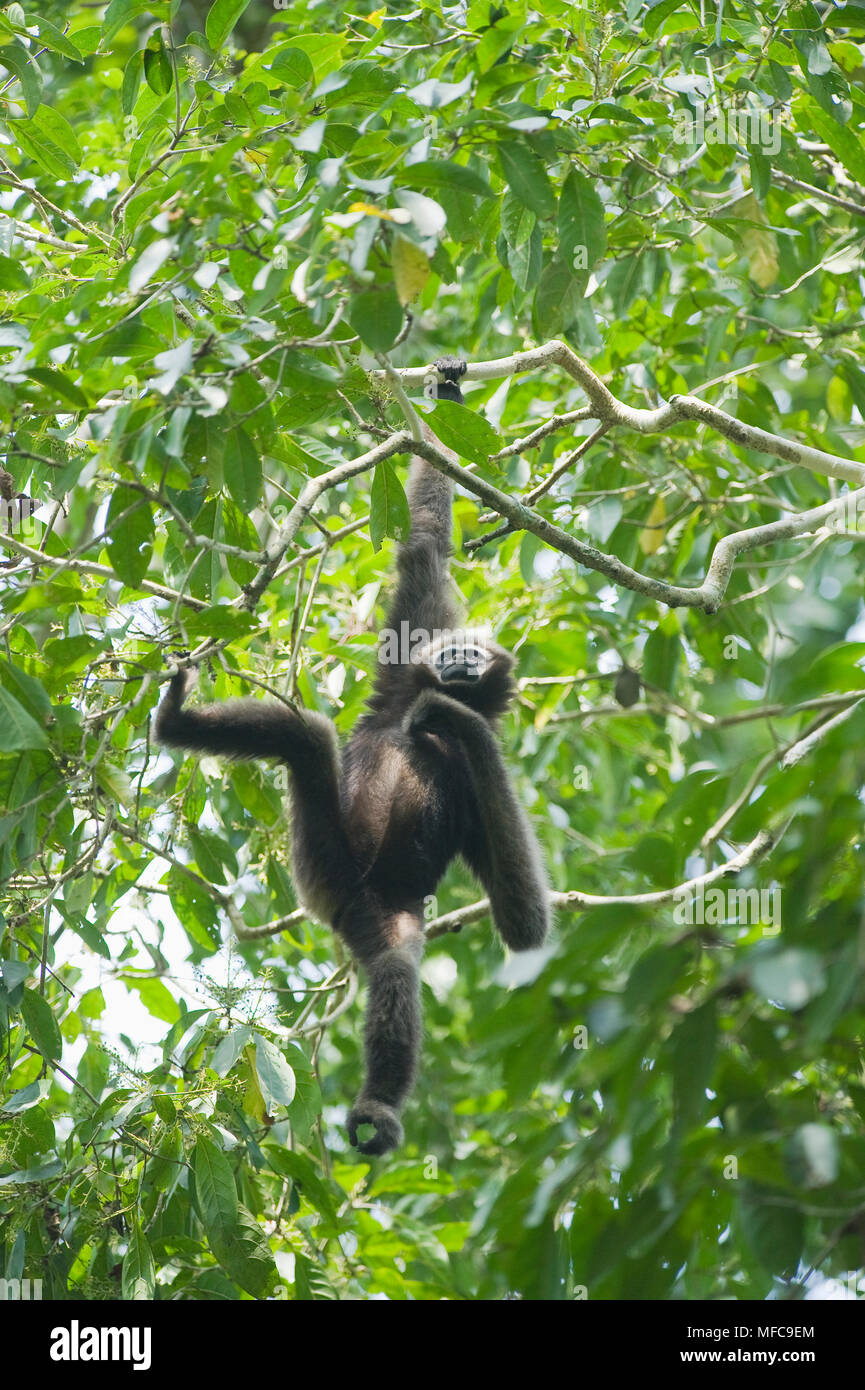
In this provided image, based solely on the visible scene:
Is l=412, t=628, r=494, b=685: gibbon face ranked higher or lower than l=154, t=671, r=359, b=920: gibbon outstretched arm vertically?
higher

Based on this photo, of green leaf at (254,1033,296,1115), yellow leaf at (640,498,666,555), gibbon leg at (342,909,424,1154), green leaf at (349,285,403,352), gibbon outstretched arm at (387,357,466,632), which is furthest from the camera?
yellow leaf at (640,498,666,555)

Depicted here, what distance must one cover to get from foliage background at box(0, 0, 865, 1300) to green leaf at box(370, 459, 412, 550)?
0.07 feet

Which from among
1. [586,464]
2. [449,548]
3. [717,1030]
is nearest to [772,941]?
[717,1030]

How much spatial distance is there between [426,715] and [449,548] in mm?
1279

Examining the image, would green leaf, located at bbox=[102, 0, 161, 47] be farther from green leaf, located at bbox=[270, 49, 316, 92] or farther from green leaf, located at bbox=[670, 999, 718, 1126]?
green leaf, located at bbox=[670, 999, 718, 1126]

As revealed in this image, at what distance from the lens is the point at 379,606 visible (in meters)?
7.56

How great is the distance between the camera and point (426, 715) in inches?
247

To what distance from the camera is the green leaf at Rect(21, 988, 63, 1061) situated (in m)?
4.62

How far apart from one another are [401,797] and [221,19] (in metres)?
3.67

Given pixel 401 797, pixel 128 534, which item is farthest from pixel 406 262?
pixel 401 797

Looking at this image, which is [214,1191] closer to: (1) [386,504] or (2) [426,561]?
(1) [386,504]

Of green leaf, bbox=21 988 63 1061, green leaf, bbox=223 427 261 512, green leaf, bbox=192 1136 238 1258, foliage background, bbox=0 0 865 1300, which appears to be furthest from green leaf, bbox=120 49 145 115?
green leaf, bbox=192 1136 238 1258

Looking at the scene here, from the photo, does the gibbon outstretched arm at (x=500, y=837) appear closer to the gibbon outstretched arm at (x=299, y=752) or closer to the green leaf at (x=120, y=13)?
the gibbon outstretched arm at (x=299, y=752)

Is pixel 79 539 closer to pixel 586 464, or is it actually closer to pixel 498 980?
pixel 498 980
